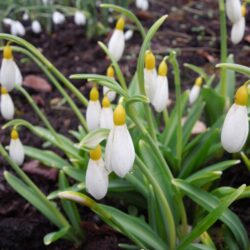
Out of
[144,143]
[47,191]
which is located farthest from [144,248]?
[47,191]

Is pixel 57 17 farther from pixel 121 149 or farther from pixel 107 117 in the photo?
pixel 121 149

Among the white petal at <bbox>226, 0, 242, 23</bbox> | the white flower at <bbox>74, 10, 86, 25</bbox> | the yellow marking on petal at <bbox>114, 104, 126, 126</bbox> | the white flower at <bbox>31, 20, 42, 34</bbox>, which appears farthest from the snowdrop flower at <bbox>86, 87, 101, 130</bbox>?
the white flower at <bbox>31, 20, 42, 34</bbox>

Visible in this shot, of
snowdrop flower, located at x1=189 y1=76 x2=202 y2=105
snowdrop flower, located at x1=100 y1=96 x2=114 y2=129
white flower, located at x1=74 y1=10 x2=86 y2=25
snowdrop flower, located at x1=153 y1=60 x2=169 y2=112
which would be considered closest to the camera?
snowdrop flower, located at x1=100 y1=96 x2=114 y2=129

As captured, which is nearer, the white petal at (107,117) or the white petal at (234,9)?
the white petal at (107,117)

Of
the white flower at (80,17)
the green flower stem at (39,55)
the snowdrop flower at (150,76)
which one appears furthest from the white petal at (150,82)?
the white flower at (80,17)

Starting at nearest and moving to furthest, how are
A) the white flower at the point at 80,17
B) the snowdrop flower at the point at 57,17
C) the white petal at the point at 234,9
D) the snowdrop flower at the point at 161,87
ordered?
the snowdrop flower at the point at 161,87, the white petal at the point at 234,9, the white flower at the point at 80,17, the snowdrop flower at the point at 57,17

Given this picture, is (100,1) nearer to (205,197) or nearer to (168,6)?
(168,6)

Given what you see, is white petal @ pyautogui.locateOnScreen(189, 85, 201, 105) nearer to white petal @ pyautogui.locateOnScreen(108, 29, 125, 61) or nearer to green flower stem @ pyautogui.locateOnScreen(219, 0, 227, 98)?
green flower stem @ pyautogui.locateOnScreen(219, 0, 227, 98)

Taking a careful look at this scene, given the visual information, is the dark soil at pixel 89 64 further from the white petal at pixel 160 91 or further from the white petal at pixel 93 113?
the white petal at pixel 160 91
